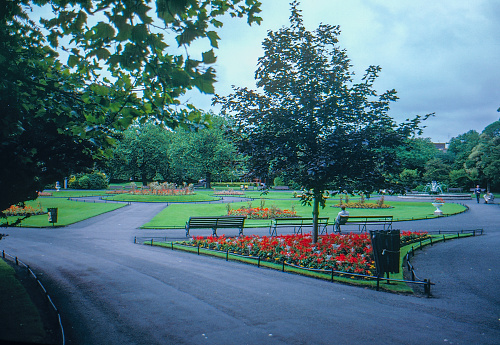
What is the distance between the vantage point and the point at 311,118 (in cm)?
1082

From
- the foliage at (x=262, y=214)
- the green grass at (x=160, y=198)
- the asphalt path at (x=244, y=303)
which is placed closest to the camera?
the asphalt path at (x=244, y=303)

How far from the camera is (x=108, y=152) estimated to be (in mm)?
6980

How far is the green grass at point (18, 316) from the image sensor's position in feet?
16.5

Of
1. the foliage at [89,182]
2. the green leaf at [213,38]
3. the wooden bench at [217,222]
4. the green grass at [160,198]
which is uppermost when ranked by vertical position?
the green leaf at [213,38]

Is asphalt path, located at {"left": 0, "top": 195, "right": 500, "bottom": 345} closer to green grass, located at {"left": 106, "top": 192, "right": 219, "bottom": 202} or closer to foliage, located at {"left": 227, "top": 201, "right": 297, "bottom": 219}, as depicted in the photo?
foliage, located at {"left": 227, "top": 201, "right": 297, "bottom": 219}

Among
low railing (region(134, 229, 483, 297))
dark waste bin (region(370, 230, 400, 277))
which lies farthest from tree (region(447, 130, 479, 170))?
dark waste bin (region(370, 230, 400, 277))

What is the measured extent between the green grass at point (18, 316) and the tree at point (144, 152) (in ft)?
193

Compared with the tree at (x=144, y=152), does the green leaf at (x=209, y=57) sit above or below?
below

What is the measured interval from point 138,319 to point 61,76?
5.24m

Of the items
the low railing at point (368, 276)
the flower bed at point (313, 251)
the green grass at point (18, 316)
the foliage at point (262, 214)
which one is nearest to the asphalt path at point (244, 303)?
the low railing at point (368, 276)

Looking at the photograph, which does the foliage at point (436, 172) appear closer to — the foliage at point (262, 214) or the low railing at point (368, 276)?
the foliage at point (262, 214)

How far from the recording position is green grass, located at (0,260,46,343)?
16.5ft

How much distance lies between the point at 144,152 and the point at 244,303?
62.9m

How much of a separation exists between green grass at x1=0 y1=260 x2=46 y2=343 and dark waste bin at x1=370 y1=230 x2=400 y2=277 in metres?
7.80
